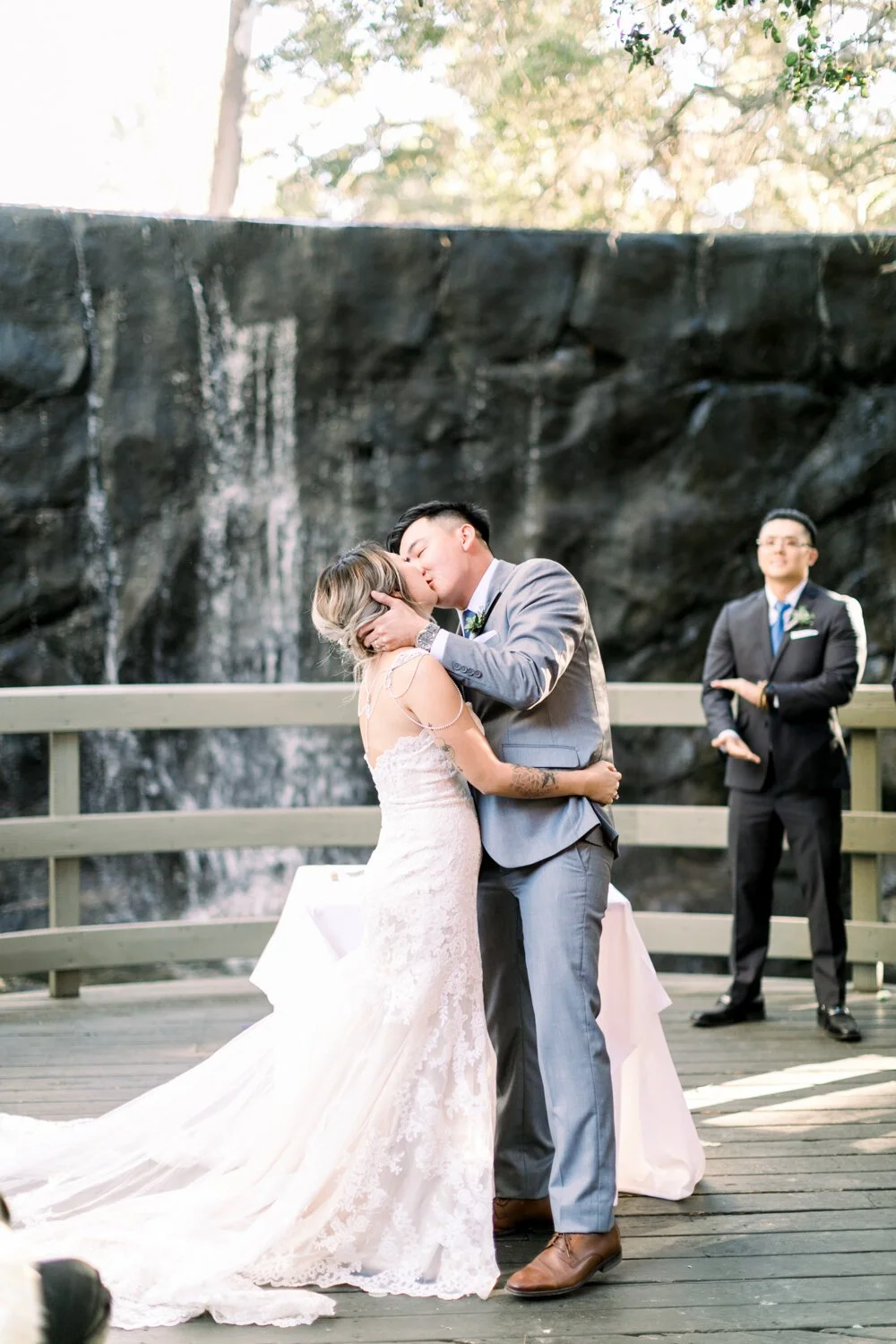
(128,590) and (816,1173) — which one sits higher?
(128,590)

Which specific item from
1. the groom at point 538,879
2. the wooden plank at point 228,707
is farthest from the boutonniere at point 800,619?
the groom at point 538,879

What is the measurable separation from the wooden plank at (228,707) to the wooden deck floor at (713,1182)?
1.08m

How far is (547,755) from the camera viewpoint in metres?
3.12

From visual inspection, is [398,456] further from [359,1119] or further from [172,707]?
[359,1119]

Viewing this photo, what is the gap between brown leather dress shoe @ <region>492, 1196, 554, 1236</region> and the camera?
10.8 feet

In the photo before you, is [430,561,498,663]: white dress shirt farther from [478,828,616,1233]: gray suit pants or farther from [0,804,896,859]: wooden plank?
[0,804,896,859]: wooden plank

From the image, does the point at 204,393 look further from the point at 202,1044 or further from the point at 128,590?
the point at 202,1044

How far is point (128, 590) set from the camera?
9602 mm

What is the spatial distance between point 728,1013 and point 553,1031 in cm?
234

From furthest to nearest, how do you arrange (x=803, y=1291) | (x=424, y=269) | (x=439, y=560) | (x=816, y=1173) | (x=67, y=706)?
(x=424, y=269), (x=67, y=706), (x=816, y=1173), (x=439, y=560), (x=803, y=1291)

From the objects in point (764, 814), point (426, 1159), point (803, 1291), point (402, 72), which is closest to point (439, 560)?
point (426, 1159)

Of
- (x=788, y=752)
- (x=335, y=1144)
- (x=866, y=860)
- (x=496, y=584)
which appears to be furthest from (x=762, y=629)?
(x=335, y=1144)

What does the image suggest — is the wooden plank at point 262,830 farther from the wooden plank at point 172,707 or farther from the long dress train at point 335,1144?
the long dress train at point 335,1144

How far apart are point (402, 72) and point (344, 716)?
9.17 m
